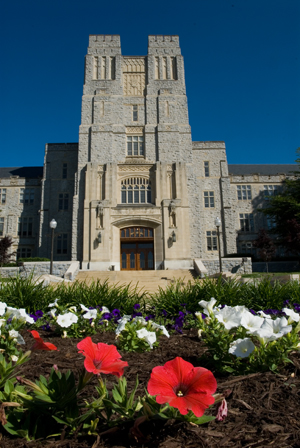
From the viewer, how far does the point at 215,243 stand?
2978 cm

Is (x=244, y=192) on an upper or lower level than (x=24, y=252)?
upper

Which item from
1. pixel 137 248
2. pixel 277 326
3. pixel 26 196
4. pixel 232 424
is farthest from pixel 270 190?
pixel 232 424

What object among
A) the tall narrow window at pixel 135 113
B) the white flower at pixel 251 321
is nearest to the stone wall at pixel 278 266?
the tall narrow window at pixel 135 113

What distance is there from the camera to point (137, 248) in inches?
1084

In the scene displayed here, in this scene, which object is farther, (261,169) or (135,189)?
(261,169)

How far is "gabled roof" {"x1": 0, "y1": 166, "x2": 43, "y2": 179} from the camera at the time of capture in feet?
123

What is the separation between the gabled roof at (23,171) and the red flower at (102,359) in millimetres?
37916

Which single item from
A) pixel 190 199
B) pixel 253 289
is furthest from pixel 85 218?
pixel 253 289

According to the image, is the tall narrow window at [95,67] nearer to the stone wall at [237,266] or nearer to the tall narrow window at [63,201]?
the tall narrow window at [63,201]

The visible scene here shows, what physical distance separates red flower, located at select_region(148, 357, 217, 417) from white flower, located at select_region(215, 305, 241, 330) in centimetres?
122

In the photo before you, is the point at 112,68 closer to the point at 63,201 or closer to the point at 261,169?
the point at 63,201

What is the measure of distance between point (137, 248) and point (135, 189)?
17.7ft

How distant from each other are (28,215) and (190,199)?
57.2 feet

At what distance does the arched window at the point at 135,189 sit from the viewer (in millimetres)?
28312
